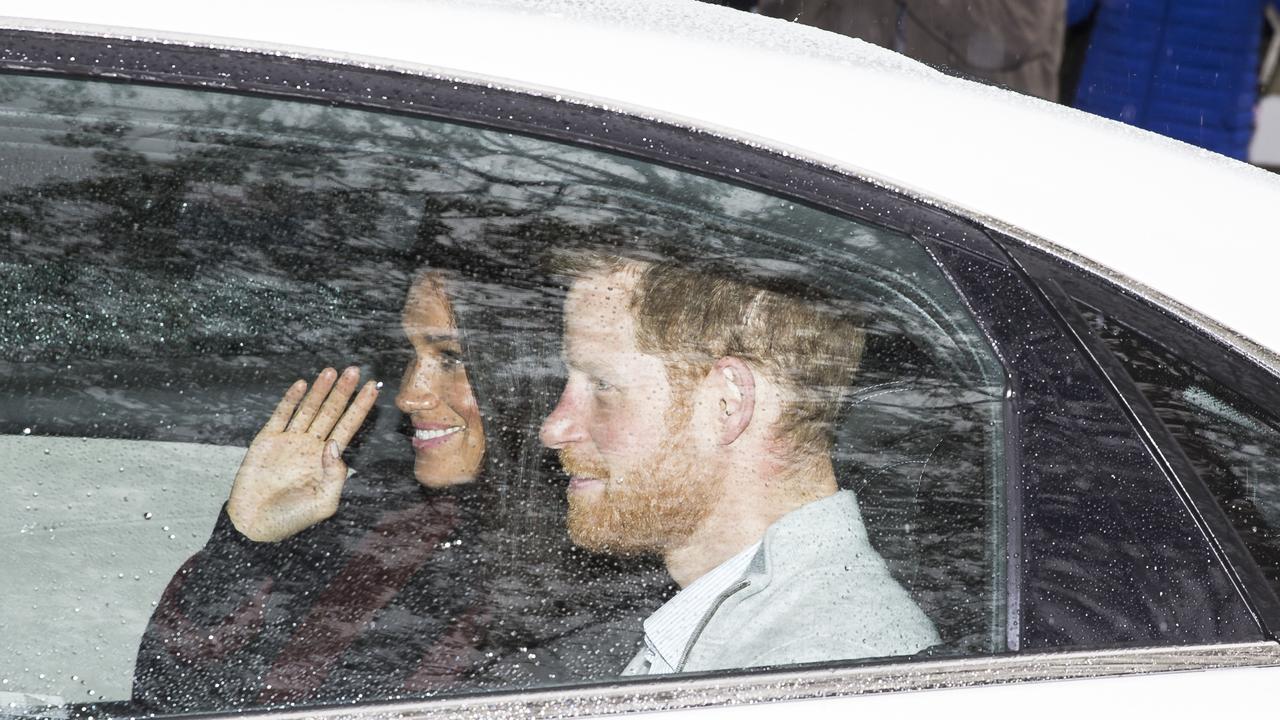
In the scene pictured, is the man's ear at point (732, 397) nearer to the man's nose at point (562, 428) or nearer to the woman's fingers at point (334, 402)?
the man's nose at point (562, 428)

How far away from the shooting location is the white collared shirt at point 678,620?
1147 millimetres

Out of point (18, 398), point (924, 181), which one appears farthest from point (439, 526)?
point (924, 181)

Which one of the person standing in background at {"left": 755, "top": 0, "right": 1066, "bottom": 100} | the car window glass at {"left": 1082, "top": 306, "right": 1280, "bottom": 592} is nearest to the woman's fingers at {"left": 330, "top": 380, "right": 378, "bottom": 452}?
the car window glass at {"left": 1082, "top": 306, "right": 1280, "bottom": 592}

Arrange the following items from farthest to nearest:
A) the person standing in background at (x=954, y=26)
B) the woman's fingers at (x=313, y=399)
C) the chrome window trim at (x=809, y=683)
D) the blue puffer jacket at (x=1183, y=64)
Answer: the blue puffer jacket at (x=1183, y=64) < the person standing in background at (x=954, y=26) < the woman's fingers at (x=313, y=399) < the chrome window trim at (x=809, y=683)

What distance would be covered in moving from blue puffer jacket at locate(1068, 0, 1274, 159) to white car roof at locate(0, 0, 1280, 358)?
102 inches

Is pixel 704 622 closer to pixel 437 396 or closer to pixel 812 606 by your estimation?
pixel 812 606

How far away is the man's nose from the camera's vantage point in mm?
1196

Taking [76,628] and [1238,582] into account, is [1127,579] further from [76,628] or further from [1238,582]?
[76,628]

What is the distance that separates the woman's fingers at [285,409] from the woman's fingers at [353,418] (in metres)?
0.05

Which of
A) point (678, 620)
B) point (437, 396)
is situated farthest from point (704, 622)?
point (437, 396)

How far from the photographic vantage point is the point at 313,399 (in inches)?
47.4

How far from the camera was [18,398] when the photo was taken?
47.8 inches

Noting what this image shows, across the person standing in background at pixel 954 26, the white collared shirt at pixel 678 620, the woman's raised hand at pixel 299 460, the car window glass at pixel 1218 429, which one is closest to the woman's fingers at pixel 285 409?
the woman's raised hand at pixel 299 460

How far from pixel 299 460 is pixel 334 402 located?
2.5 inches
